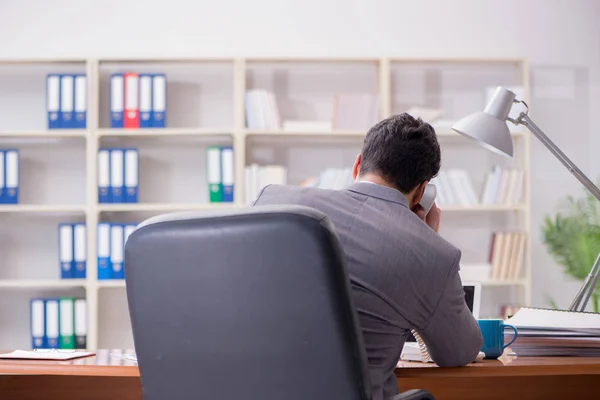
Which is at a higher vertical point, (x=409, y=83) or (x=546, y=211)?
(x=409, y=83)

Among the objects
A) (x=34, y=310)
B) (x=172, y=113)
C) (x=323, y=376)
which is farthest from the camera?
(x=172, y=113)

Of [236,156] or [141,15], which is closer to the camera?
[236,156]

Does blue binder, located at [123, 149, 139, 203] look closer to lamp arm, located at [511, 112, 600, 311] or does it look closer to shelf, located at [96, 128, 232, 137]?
shelf, located at [96, 128, 232, 137]

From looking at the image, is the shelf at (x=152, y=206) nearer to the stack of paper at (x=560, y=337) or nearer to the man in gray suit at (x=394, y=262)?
the stack of paper at (x=560, y=337)

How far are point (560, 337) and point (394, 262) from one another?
64cm

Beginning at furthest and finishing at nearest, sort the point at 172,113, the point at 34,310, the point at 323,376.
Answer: the point at 172,113, the point at 34,310, the point at 323,376

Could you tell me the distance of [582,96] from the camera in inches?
188

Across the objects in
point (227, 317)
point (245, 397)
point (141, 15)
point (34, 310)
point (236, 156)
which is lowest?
point (34, 310)

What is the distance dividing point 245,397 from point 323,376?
13 cm

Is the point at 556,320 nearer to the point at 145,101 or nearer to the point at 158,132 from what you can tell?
the point at 158,132

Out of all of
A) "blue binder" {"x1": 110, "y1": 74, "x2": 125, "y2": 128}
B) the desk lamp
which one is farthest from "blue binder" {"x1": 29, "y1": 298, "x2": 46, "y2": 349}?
the desk lamp

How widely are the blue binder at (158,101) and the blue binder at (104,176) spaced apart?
0.31 m

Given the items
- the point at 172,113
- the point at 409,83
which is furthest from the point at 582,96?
the point at 172,113

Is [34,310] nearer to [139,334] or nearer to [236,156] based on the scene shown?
[236,156]
